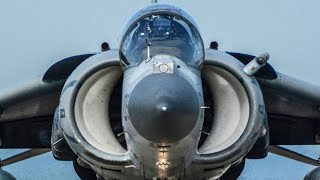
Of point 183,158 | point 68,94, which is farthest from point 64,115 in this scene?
point 183,158

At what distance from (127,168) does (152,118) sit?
1202 mm

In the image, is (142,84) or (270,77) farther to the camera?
(270,77)

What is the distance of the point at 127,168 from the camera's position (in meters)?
8.23

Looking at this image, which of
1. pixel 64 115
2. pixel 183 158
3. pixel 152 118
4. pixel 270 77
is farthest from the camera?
pixel 270 77

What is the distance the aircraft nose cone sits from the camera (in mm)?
7094

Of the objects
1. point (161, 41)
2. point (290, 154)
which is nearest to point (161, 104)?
point (161, 41)

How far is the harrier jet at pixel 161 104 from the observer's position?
7324 millimetres

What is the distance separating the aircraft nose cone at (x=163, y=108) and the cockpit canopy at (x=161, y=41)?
0.69m

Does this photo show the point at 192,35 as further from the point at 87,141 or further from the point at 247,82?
the point at 87,141

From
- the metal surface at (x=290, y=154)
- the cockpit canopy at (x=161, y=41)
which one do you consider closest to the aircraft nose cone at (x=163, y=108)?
the cockpit canopy at (x=161, y=41)

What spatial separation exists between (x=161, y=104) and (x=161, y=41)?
48.3 inches

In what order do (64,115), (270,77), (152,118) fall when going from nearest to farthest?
(152,118), (64,115), (270,77)

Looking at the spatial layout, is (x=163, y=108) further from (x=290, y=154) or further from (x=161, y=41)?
(x=290, y=154)

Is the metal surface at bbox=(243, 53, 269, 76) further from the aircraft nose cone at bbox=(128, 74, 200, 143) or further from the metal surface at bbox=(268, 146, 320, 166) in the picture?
the metal surface at bbox=(268, 146, 320, 166)
